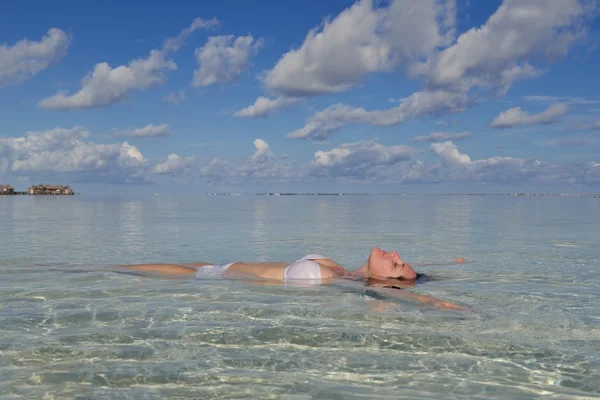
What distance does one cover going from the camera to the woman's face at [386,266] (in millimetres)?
13120

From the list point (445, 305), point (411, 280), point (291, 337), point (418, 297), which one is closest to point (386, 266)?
point (411, 280)

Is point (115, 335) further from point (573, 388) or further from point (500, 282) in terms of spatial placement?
point (500, 282)

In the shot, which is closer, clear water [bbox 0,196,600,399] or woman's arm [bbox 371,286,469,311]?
clear water [bbox 0,196,600,399]

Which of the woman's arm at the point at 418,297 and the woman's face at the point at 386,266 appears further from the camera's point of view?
the woman's face at the point at 386,266

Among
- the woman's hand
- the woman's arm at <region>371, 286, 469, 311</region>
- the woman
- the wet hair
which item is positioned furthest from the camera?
the woman

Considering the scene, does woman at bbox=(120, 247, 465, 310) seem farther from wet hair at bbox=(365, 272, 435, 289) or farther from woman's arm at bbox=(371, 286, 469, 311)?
woman's arm at bbox=(371, 286, 469, 311)

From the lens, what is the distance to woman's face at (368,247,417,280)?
1312 cm

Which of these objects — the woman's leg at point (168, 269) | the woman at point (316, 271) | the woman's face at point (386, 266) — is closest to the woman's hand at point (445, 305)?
the woman at point (316, 271)

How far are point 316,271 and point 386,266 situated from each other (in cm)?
186

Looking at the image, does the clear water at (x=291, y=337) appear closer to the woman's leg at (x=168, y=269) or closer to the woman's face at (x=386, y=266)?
the woman's leg at (x=168, y=269)

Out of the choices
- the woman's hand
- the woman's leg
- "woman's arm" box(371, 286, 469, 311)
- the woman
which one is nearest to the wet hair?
the woman

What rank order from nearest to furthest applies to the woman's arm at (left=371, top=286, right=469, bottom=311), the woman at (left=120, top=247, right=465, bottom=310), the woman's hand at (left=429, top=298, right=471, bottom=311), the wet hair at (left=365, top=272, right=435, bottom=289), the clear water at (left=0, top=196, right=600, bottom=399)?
1. the clear water at (left=0, top=196, right=600, bottom=399)
2. the woman's hand at (left=429, top=298, right=471, bottom=311)
3. the woman's arm at (left=371, top=286, right=469, bottom=311)
4. the wet hair at (left=365, top=272, right=435, bottom=289)
5. the woman at (left=120, top=247, right=465, bottom=310)

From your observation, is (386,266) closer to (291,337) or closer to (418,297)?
(418,297)

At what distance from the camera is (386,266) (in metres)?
13.1
